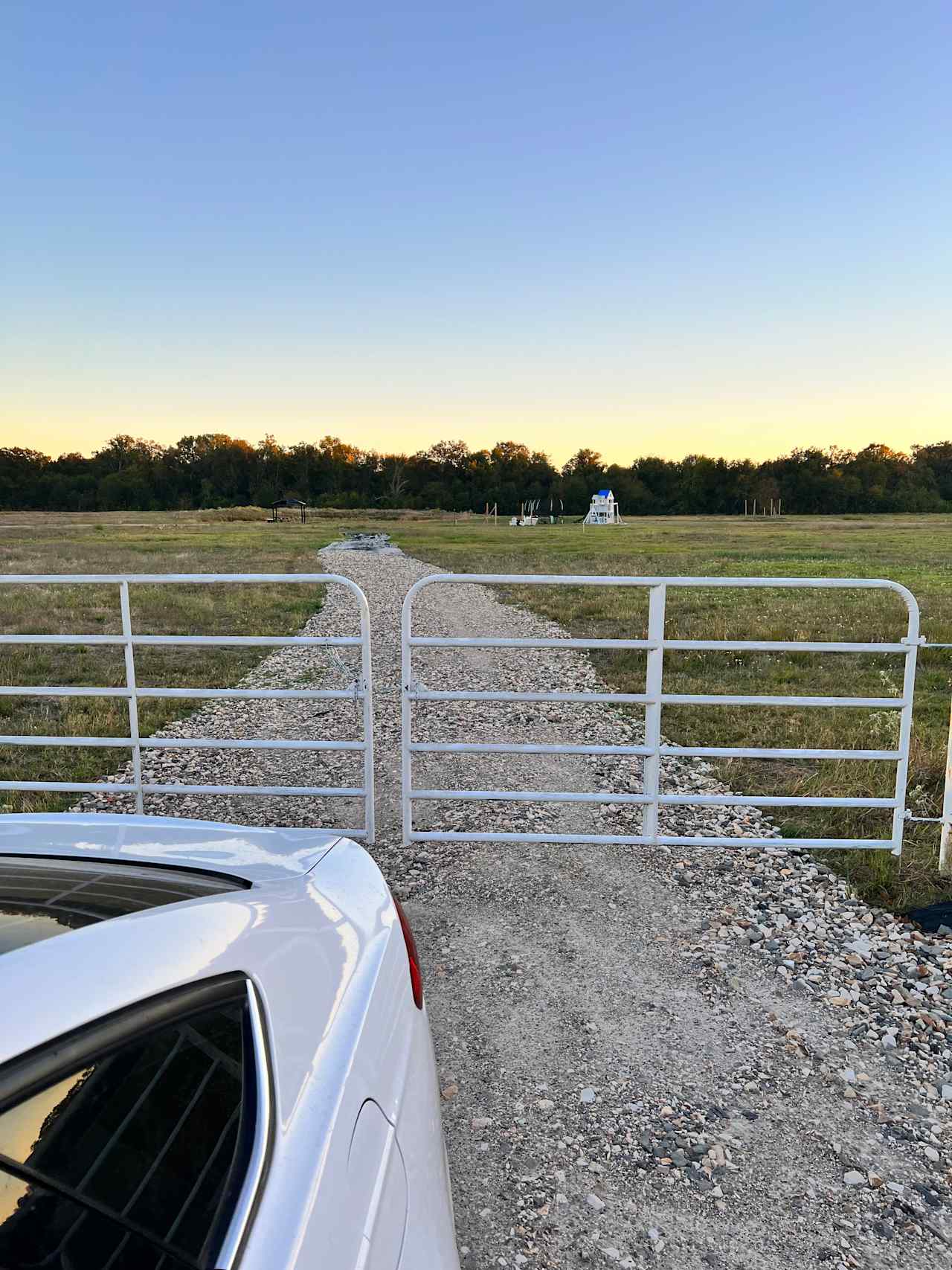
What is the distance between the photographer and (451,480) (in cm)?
11962

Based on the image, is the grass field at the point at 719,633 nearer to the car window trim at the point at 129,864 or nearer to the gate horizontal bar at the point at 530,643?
the gate horizontal bar at the point at 530,643

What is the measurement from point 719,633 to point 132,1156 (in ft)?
44.7

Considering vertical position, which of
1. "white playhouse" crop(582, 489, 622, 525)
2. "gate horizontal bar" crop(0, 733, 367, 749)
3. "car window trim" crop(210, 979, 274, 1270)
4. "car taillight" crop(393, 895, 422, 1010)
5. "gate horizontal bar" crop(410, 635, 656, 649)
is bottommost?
"gate horizontal bar" crop(0, 733, 367, 749)

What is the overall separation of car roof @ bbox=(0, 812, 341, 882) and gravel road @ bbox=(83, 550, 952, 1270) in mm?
1399

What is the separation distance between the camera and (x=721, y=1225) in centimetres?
263

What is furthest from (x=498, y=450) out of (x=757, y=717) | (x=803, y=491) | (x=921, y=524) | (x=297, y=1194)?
(x=297, y=1194)

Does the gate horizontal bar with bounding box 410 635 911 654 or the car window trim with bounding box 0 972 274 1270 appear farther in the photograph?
the gate horizontal bar with bounding box 410 635 911 654

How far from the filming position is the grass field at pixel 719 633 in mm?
6754

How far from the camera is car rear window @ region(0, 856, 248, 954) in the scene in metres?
1.51

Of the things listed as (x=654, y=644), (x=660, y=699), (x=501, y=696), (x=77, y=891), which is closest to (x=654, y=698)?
(x=660, y=699)

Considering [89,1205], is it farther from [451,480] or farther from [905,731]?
[451,480]

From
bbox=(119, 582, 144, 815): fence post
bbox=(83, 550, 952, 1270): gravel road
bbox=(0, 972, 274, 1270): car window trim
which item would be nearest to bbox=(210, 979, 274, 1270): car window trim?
bbox=(0, 972, 274, 1270): car window trim

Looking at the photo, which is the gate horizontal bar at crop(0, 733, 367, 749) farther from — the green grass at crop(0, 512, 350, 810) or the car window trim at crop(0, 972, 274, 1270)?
the car window trim at crop(0, 972, 274, 1270)

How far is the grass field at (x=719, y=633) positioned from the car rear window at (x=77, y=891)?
431 cm
